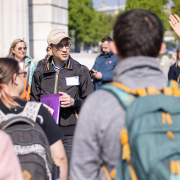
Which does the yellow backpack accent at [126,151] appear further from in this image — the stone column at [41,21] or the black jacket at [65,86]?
the stone column at [41,21]

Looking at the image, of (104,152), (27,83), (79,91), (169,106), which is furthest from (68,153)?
(27,83)

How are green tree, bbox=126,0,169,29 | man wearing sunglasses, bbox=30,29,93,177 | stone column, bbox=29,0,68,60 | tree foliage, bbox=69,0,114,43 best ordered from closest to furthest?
1. man wearing sunglasses, bbox=30,29,93,177
2. stone column, bbox=29,0,68,60
3. green tree, bbox=126,0,169,29
4. tree foliage, bbox=69,0,114,43

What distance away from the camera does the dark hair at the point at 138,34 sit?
155cm

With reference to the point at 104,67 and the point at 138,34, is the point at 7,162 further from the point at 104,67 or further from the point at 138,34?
the point at 104,67

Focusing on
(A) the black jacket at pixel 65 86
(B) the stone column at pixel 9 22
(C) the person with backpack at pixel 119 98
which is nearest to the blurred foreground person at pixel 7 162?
(C) the person with backpack at pixel 119 98

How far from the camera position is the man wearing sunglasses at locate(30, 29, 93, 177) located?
Result: 3492 millimetres

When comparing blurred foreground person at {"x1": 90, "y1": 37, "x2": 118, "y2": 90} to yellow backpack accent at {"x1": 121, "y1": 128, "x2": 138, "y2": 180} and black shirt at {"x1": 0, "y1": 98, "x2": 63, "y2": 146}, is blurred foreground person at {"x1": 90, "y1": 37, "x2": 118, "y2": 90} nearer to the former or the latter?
black shirt at {"x1": 0, "y1": 98, "x2": 63, "y2": 146}

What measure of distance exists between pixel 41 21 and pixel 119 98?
9.96 meters

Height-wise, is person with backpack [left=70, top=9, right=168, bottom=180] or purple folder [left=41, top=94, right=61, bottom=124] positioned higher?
person with backpack [left=70, top=9, right=168, bottom=180]

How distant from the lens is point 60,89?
3555 millimetres

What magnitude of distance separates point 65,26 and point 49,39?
831cm

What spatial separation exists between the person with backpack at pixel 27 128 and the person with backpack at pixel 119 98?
1.74 ft

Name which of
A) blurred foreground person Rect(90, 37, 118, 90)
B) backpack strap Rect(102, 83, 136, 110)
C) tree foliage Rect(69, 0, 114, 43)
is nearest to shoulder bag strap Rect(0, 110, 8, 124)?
backpack strap Rect(102, 83, 136, 110)

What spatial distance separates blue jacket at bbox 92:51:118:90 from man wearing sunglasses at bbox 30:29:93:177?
2.67m
